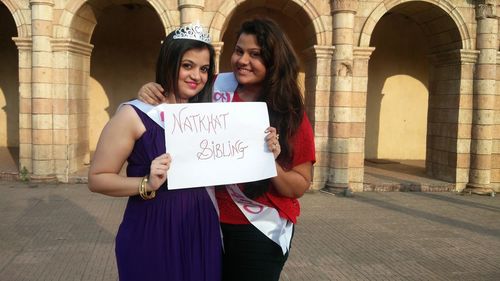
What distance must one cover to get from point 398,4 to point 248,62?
838 centimetres

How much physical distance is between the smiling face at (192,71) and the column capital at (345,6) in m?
7.42

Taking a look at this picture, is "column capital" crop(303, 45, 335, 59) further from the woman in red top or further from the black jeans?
the black jeans

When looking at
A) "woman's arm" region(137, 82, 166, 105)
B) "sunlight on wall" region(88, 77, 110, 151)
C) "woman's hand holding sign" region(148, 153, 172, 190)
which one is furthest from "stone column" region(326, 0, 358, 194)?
"sunlight on wall" region(88, 77, 110, 151)

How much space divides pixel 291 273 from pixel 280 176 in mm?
2908

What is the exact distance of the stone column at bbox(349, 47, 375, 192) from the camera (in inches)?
361

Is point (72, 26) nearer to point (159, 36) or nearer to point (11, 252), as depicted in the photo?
point (159, 36)

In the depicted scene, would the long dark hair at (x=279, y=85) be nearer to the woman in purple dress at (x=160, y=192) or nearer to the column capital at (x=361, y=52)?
the woman in purple dress at (x=160, y=192)

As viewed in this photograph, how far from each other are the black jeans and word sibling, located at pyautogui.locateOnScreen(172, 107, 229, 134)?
0.50 metres

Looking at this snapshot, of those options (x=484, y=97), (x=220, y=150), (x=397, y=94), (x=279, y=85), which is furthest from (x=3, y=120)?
(x=279, y=85)

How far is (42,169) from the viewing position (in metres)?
9.22

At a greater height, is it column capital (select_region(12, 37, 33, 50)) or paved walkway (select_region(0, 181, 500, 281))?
column capital (select_region(12, 37, 33, 50))

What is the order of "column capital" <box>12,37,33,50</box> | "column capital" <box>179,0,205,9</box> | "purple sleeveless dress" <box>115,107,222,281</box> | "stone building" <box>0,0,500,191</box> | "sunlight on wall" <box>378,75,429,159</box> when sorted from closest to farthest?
"purple sleeveless dress" <box>115,107,222,281</box>, "column capital" <box>179,0,205,9</box>, "stone building" <box>0,0,500,191</box>, "column capital" <box>12,37,33,50</box>, "sunlight on wall" <box>378,75,429,159</box>

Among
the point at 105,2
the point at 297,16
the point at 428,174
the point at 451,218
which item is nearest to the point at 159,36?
the point at 105,2

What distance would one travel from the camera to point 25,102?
9359 millimetres
